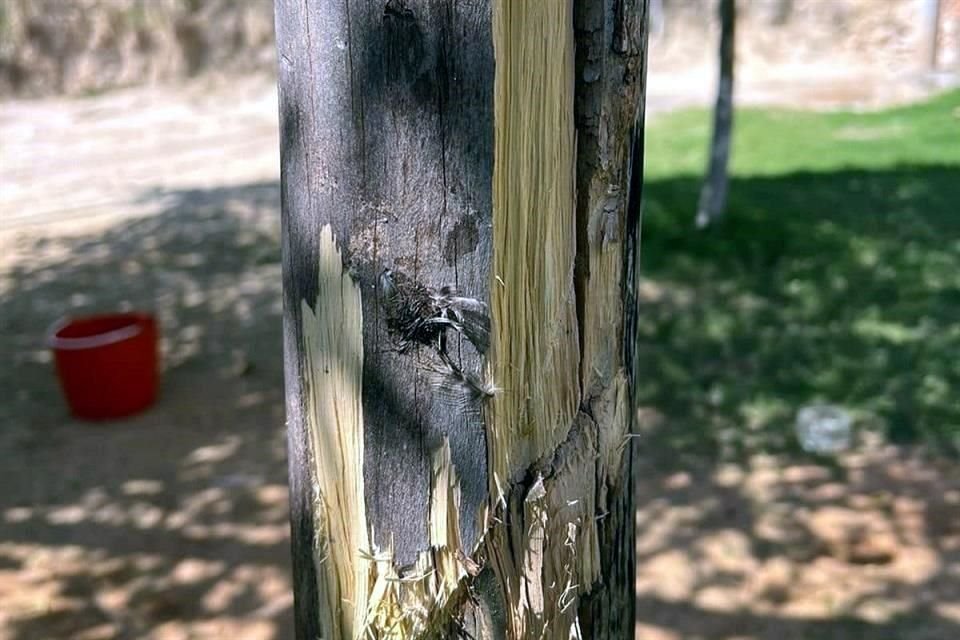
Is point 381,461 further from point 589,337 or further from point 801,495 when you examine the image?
point 801,495

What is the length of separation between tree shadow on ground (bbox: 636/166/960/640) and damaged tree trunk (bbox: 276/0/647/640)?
206cm

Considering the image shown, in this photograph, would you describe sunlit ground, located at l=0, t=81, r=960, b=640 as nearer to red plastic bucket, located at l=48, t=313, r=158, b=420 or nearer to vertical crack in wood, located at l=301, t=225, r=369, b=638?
red plastic bucket, located at l=48, t=313, r=158, b=420

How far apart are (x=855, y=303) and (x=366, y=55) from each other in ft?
18.3

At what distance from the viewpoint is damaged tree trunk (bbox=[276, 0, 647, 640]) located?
1060mm

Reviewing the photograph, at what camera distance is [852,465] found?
14.9 feet

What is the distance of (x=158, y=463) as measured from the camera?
4.94 m

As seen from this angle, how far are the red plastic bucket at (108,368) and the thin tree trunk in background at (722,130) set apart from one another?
3.92 metres

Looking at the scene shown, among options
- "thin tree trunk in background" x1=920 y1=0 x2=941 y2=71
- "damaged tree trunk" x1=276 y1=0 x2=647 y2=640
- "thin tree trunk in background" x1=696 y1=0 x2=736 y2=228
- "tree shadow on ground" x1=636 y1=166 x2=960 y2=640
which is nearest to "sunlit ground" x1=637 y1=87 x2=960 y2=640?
"tree shadow on ground" x1=636 y1=166 x2=960 y2=640

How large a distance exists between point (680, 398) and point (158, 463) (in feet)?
8.08

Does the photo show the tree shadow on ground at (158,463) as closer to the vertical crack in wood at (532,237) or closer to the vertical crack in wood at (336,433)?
the vertical crack in wood at (336,433)

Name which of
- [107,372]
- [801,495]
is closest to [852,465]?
[801,495]

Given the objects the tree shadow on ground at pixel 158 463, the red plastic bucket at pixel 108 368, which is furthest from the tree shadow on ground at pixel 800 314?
the red plastic bucket at pixel 108 368

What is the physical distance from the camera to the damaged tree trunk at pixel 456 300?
1.06 meters

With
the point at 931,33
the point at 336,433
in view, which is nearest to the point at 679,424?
the point at 336,433
